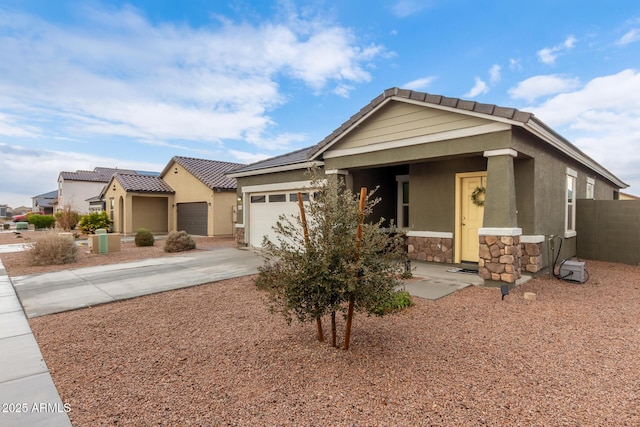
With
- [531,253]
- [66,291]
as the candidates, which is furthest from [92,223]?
[531,253]

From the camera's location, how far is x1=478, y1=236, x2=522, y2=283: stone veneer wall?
6328mm

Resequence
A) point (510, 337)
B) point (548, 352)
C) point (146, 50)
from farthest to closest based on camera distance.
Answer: point (146, 50) → point (510, 337) → point (548, 352)

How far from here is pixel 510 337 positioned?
409 cm

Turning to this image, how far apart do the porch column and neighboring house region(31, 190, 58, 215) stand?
56502 mm

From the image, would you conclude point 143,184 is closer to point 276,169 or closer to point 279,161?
point 279,161

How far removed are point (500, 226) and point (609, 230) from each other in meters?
6.84

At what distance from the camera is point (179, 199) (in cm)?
2072

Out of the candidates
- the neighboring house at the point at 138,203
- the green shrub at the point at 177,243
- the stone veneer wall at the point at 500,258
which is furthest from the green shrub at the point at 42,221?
the stone veneer wall at the point at 500,258

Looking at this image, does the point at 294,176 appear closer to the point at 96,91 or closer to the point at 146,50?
the point at 146,50

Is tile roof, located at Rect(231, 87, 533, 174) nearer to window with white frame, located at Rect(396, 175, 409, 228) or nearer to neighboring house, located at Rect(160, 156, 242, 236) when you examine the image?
window with white frame, located at Rect(396, 175, 409, 228)

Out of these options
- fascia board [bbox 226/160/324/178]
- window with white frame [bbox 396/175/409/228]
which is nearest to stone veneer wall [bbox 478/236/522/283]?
window with white frame [bbox 396/175/409/228]

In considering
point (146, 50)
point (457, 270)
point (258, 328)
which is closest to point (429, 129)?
point (457, 270)

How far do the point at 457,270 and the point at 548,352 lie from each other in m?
4.51

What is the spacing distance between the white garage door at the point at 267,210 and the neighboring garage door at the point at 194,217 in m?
6.52
